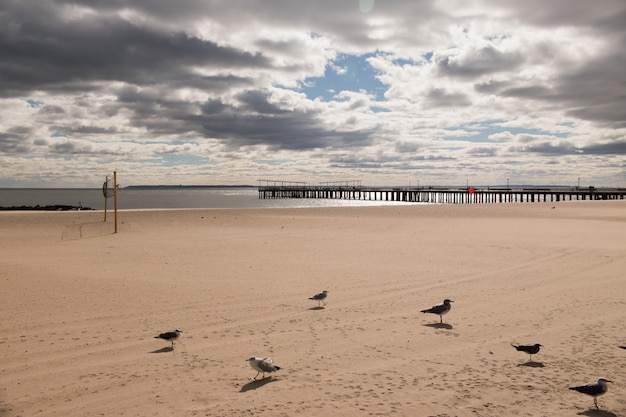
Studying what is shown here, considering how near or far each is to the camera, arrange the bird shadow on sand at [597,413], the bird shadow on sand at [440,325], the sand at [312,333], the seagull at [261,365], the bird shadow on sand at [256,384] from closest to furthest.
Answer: the bird shadow on sand at [597,413], the sand at [312,333], the bird shadow on sand at [256,384], the seagull at [261,365], the bird shadow on sand at [440,325]

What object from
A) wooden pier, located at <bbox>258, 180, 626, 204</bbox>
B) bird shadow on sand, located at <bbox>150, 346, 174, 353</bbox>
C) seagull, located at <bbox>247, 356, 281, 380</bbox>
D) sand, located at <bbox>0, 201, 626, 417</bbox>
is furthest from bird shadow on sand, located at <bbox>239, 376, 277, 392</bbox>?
wooden pier, located at <bbox>258, 180, 626, 204</bbox>

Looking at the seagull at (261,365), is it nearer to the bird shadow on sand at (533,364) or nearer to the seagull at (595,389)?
the bird shadow on sand at (533,364)

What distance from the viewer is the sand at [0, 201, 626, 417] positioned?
199 inches

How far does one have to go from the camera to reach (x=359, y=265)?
45.7 feet

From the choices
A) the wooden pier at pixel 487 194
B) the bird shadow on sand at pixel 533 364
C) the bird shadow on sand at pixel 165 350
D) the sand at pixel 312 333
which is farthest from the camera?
the wooden pier at pixel 487 194

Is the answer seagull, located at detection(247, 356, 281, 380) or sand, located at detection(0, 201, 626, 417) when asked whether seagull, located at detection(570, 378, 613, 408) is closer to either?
sand, located at detection(0, 201, 626, 417)

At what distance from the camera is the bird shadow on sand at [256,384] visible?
17.4ft

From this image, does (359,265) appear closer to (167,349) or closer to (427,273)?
(427,273)

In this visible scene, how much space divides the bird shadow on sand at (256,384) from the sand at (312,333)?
24mm

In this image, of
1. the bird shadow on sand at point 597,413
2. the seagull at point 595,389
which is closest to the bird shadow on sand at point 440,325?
the seagull at point 595,389

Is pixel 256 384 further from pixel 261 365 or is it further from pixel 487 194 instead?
pixel 487 194

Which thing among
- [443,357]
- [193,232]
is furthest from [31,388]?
[193,232]

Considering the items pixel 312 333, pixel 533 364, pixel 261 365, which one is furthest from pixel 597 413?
pixel 312 333

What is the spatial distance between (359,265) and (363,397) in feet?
29.2
